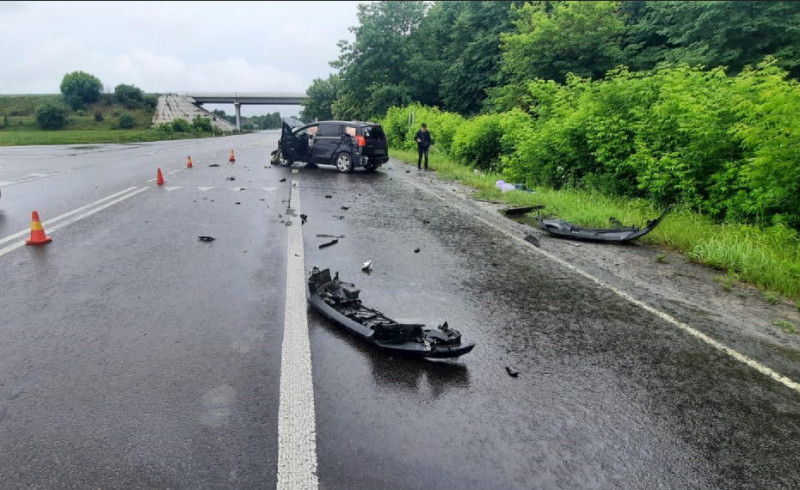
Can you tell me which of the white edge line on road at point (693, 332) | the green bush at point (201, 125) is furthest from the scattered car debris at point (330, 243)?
the green bush at point (201, 125)

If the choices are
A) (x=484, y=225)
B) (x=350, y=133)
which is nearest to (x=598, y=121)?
(x=484, y=225)

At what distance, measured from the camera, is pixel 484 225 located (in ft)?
31.0

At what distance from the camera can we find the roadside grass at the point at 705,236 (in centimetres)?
626

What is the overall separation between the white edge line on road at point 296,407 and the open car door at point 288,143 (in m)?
14.9

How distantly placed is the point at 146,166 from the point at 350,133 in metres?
8.29

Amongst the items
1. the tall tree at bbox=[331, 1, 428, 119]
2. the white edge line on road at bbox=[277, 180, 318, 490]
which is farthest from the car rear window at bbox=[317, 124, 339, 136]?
the tall tree at bbox=[331, 1, 428, 119]

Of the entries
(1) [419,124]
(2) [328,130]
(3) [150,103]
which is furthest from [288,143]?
(3) [150,103]

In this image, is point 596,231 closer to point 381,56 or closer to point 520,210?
point 520,210

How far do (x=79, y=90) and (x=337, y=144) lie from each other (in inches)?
4065

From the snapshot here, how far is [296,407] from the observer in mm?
3109

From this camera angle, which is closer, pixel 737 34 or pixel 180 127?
pixel 737 34

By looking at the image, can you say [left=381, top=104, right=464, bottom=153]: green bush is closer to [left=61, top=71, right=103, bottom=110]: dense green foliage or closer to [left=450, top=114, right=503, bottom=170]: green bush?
[left=450, top=114, right=503, bottom=170]: green bush

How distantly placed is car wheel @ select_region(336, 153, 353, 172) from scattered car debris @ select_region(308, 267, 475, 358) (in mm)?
13959

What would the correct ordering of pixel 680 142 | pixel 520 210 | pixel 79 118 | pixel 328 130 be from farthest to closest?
1. pixel 79 118
2. pixel 328 130
3. pixel 520 210
4. pixel 680 142
